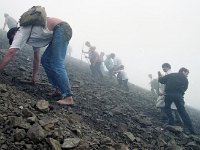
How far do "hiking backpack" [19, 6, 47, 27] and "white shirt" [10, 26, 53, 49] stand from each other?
0.39ft

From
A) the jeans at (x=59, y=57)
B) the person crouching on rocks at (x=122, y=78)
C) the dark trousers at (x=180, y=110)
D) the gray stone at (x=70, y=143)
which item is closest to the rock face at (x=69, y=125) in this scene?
the gray stone at (x=70, y=143)

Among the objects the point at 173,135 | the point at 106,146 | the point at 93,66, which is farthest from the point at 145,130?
the point at 93,66

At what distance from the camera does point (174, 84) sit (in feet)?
27.6

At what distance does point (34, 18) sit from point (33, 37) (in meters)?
0.42

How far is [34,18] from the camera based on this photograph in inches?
214

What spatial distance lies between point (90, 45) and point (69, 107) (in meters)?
10.8

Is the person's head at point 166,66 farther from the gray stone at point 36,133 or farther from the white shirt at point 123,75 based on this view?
the gray stone at point 36,133

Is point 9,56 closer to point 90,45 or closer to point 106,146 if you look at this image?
point 106,146

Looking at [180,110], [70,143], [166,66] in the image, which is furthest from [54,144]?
[166,66]

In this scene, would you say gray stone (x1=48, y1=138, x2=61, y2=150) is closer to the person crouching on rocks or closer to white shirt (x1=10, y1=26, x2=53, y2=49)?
white shirt (x1=10, y1=26, x2=53, y2=49)

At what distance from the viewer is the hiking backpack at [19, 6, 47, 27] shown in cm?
545

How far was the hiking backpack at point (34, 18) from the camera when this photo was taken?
5.45 metres

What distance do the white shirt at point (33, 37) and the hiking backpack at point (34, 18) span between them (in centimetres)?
12

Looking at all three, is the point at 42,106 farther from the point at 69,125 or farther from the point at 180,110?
the point at 180,110
